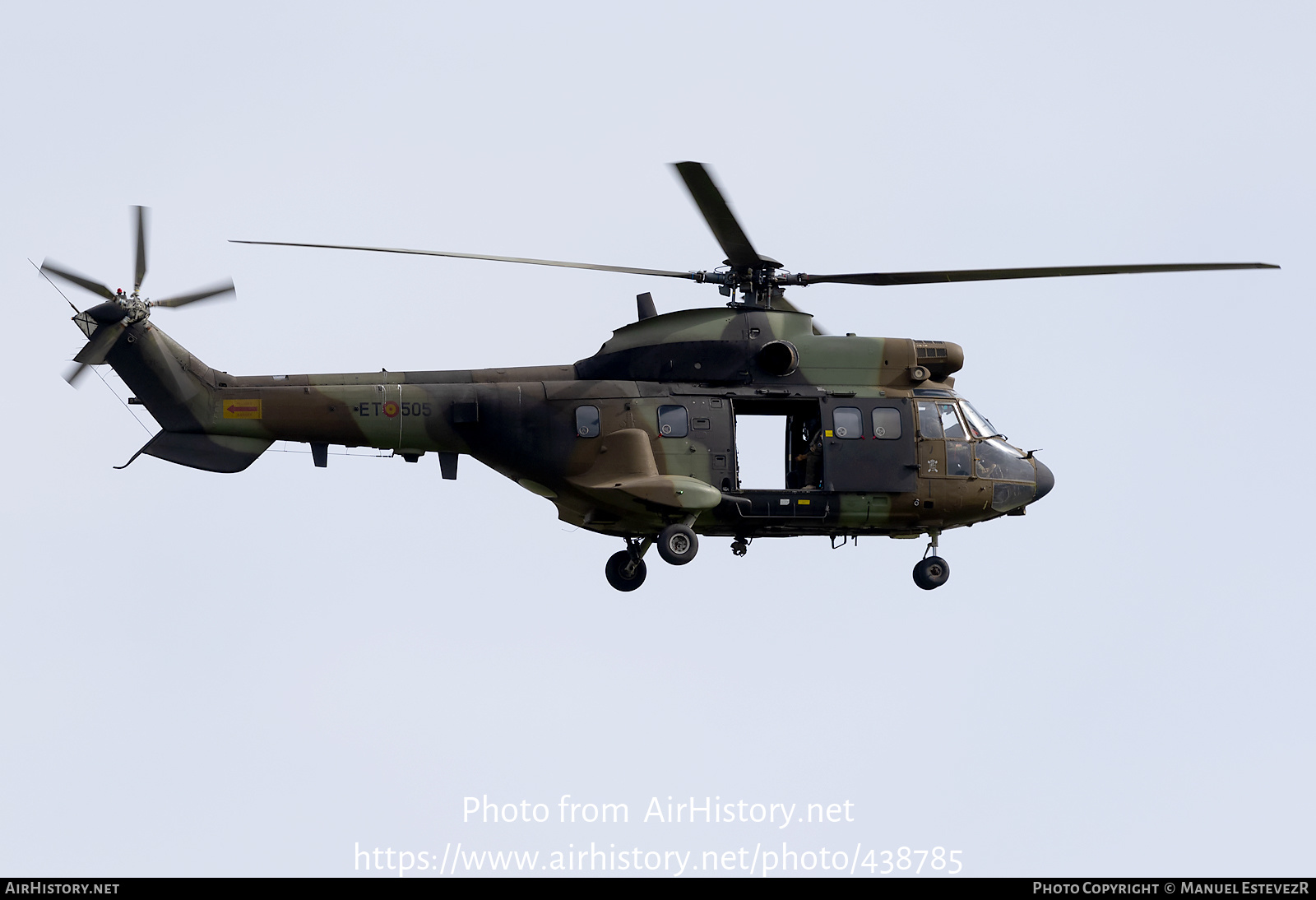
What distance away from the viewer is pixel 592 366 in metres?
31.6

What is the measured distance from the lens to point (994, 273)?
3081 cm

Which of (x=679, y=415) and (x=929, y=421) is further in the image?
(x=929, y=421)

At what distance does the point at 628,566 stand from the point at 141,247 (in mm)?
9112

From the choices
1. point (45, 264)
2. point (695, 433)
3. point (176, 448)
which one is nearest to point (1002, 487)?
point (695, 433)

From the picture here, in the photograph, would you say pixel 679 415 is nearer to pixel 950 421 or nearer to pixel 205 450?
pixel 950 421

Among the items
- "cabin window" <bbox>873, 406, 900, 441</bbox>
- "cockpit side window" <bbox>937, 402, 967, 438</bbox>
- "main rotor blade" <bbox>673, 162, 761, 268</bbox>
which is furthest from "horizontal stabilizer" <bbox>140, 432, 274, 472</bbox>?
"cockpit side window" <bbox>937, 402, 967, 438</bbox>

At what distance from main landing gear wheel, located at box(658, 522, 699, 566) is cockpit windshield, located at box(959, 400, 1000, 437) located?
17.7ft

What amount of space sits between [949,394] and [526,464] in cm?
725

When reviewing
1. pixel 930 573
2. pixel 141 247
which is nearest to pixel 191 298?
pixel 141 247

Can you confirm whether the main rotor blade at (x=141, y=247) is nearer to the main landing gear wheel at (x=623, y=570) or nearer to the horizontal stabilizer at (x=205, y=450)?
the horizontal stabilizer at (x=205, y=450)

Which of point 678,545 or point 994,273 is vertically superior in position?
point 994,273

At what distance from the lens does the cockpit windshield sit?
32469 millimetres

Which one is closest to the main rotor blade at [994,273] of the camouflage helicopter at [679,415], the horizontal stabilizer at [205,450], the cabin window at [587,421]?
the camouflage helicopter at [679,415]
